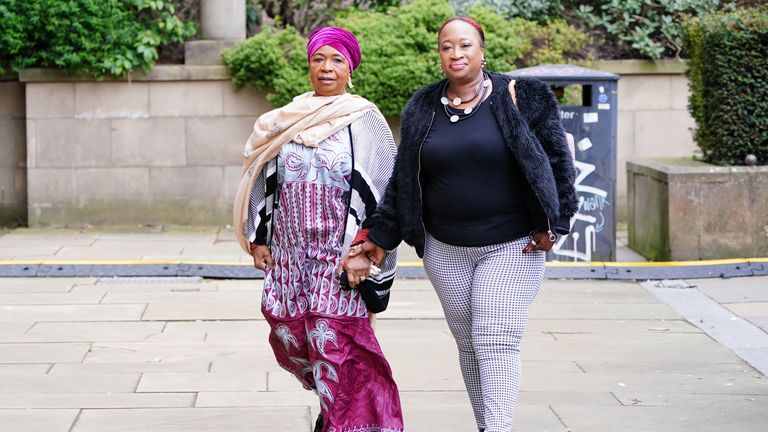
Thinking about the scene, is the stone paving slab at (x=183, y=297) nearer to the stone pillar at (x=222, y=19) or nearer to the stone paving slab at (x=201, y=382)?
the stone paving slab at (x=201, y=382)

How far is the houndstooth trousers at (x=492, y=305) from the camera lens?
4.63m

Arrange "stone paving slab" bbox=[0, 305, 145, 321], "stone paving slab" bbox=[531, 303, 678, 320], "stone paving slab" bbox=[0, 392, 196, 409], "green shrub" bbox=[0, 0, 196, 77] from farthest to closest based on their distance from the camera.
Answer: "green shrub" bbox=[0, 0, 196, 77], "stone paving slab" bbox=[531, 303, 678, 320], "stone paving slab" bbox=[0, 305, 145, 321], "stone paving slab" bbox=[0, 392, 196, 409]

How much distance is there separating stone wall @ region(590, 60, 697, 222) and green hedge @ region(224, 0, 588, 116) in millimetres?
838

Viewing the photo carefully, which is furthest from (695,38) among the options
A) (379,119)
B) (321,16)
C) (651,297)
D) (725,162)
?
(379,119)

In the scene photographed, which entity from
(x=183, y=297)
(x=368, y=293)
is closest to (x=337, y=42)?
(x=368, y=293)

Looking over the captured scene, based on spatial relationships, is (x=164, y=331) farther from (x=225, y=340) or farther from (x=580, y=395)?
(x=580, y=395)

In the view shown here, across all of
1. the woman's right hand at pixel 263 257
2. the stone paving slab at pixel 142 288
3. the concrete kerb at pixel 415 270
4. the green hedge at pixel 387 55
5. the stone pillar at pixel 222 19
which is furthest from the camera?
the stone pillar at pixel 222 19

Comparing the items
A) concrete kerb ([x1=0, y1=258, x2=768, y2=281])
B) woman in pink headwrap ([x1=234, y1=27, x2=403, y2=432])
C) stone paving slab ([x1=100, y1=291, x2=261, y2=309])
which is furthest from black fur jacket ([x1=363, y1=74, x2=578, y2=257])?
concrete kerb ([x1=0, y1=258, x2=768, y2=281])

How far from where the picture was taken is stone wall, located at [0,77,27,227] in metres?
13.0

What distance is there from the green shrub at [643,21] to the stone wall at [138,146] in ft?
12.4

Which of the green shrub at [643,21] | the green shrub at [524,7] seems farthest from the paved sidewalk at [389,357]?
the green shrub at [524,7]

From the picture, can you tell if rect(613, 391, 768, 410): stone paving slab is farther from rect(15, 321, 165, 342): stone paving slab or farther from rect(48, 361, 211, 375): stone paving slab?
rect(15, 321, 165, 342): stone paving slab

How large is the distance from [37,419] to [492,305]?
2212 mm

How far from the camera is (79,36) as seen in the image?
40.9ft
